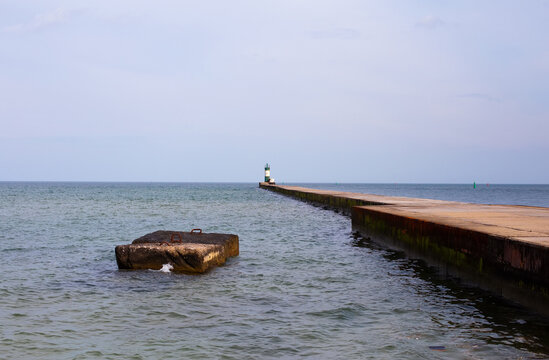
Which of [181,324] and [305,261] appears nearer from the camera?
[181,324]

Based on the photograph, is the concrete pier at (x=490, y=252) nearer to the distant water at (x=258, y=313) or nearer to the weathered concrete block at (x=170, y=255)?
the distant water at (x=258, y=313)

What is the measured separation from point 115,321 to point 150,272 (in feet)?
8.99

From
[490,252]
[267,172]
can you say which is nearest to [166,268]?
[490,252]

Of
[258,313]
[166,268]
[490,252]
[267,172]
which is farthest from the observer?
[267,172]

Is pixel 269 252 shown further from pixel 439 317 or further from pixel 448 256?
pixel 439 317

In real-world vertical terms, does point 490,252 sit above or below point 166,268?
above

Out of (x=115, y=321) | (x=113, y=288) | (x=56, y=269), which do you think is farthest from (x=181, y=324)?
(x=56, y=269)

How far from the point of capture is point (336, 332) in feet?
17.0

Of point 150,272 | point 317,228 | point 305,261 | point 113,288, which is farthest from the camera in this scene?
point 317,228

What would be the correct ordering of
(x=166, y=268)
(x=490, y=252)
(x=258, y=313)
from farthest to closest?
(x=166, y=268) → (x=490, y=252) → (x=258, y=313)

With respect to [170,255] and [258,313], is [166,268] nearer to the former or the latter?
[170,255]

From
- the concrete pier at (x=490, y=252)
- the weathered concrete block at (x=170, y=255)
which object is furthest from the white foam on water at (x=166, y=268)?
the concrete pier at (x=490, y=252)

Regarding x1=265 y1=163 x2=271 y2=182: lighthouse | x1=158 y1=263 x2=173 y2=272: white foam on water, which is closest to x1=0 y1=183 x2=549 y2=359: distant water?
x1=158 y1=263 x2=173 y2=272: white foam on water

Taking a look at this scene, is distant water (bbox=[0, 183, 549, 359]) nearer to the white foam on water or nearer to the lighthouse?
the white foam on water
